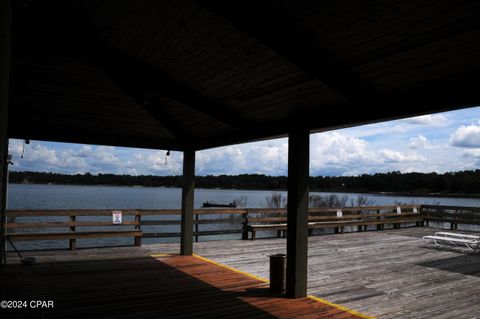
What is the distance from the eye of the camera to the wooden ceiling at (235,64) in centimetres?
332

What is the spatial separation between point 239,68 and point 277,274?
3.03 metres

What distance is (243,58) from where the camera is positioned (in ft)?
14.6

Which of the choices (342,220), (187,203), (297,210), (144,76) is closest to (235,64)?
(144,76)

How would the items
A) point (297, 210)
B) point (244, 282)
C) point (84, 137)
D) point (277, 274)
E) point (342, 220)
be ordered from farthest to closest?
1. point (342, 220)
2. point (84, 137)
3. point (244, 282)
4. point (277, 274)
5. point (297, 210)

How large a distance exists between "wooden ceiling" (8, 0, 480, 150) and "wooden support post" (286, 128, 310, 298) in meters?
0.27

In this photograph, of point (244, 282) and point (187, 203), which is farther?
point (187, 203)

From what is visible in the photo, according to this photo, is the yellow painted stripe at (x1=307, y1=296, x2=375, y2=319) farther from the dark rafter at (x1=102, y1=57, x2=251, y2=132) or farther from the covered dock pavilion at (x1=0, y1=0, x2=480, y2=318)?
the dark rafter at (x1=102, y1=57, x2=251, y2=132)

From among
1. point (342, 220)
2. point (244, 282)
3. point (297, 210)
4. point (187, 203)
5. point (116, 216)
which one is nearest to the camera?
point (297, 210)

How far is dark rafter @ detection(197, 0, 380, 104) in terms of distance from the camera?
3570 millimetres

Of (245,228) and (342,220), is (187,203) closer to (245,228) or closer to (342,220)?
(245,228)

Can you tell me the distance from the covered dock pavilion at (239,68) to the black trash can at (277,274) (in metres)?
0.22

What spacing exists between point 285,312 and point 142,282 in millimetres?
2528

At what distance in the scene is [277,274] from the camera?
18.6 feet

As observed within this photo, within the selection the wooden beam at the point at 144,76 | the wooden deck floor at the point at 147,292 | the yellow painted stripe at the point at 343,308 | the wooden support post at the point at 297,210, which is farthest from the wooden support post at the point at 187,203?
the yellow painted stripe at the point at 343,308
